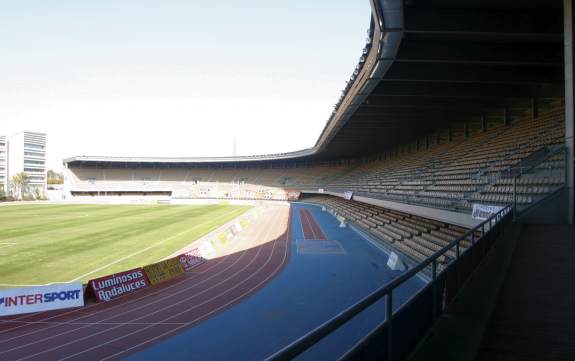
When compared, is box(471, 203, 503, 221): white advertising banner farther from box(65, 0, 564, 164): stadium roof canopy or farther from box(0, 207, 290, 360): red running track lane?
box(0, 207, 290, 360): red running track lane

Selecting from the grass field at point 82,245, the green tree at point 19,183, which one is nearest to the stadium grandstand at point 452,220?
the grass field at point 82,245

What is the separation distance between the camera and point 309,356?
8586 mm

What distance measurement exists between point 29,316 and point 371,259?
13.8 meters

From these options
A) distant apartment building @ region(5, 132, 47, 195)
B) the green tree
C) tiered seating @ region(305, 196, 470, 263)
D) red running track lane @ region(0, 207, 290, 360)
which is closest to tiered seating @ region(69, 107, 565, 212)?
tiered seating @ region(305, 196, 470, 263)

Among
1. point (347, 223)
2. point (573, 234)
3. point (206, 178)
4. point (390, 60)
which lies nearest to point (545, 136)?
point (390, 60)

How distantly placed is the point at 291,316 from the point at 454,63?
34.8 ft

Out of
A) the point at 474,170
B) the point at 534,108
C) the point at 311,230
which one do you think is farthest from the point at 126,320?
the point at 534,108

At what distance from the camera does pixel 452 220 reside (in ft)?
Answer: 37.5

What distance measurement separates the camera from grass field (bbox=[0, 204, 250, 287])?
15273mm

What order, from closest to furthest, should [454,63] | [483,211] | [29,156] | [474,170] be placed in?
[483,211] < [454,63] < [474,170] < [29,156]

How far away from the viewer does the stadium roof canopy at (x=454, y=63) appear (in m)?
10.6

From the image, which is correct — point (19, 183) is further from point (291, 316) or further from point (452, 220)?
point (452, 220)

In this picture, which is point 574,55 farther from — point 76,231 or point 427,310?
point 76,231

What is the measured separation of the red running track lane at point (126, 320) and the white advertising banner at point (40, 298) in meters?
0.24
